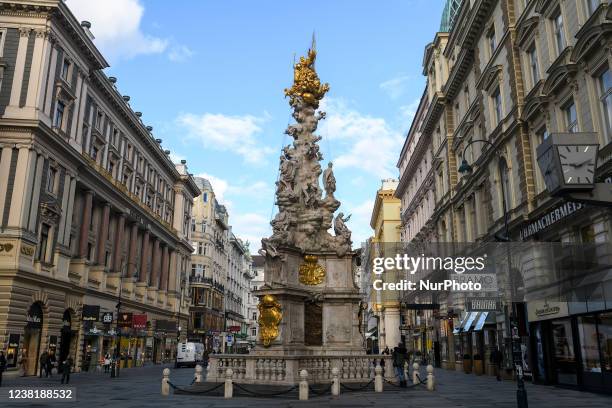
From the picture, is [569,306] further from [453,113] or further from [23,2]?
[23,2]

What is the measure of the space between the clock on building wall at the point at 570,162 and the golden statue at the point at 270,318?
1284 centimetres

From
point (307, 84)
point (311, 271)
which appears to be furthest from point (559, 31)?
point (311, 271)

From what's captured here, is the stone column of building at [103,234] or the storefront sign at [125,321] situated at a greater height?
the stone column of building at [103,234]

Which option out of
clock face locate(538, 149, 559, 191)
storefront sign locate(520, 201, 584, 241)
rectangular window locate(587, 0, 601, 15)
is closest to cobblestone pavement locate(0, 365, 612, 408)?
storefront sign locate(520, 201, 584, 241)

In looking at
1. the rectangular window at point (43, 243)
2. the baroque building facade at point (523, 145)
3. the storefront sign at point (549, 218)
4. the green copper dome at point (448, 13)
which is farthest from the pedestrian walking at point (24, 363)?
the green copper dome at point (448, 13)

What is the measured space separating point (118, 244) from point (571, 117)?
142ft

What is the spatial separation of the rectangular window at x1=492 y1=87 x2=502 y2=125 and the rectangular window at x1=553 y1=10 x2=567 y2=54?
7.60 m

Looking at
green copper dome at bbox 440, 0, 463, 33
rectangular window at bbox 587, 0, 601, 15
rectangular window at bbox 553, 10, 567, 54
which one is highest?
green copper dome at bbox 440, 0, 463, 33

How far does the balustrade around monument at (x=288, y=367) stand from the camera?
1833cm

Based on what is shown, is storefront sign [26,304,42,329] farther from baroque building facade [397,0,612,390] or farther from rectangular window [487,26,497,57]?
rectangular window [487,26,497,57]

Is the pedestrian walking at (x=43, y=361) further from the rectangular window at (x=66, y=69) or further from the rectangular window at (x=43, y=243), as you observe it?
the rectangular window at (x=66, y=69)

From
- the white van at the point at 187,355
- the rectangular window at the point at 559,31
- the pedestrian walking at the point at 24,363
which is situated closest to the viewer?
the rectangular window at the point at 559,31

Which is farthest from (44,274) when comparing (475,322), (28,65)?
(475,322)

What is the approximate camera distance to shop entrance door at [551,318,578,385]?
22344 mm
